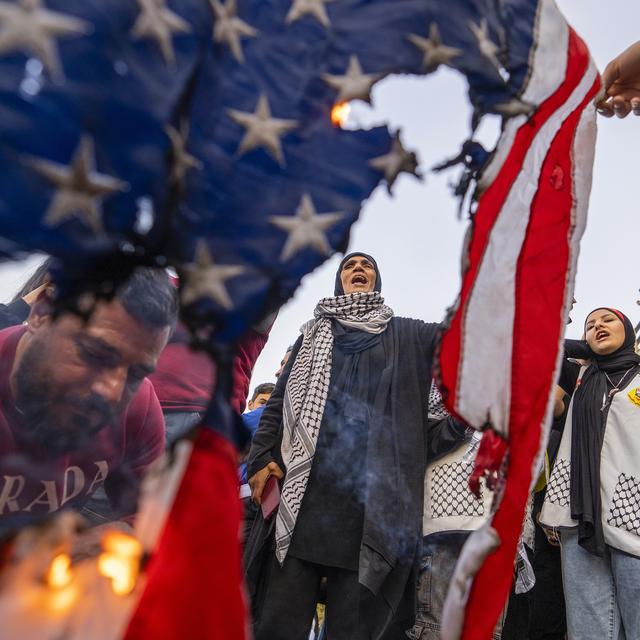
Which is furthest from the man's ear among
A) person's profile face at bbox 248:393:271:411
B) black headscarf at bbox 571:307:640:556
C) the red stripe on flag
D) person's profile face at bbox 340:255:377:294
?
person's profile face at bbox 248:393:271:411

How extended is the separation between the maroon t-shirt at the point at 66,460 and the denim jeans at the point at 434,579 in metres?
1.62

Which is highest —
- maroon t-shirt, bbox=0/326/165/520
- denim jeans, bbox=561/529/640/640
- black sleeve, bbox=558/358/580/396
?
black sleeve, bbox=558/358/580/396

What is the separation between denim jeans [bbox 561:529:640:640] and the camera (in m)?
2.83

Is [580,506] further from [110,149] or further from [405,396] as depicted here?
[110,149]

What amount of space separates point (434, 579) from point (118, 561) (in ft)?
6.52

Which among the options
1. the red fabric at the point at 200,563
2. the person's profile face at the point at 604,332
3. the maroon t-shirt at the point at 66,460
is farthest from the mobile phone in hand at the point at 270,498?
the person's profile face at the point at 604,332

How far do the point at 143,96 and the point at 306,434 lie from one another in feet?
6.02

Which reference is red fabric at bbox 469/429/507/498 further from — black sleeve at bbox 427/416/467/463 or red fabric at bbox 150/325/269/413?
black sleeve at bbox 427/416/467/463

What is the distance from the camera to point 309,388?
276 centimetres

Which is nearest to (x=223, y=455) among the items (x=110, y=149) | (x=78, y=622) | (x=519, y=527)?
(x=78, y=622)

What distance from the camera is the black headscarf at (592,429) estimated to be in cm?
303

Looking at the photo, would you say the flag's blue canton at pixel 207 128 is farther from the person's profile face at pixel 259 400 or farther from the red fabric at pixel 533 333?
the person's profile face at pixel 259 400

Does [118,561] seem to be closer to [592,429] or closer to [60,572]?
[60,572]

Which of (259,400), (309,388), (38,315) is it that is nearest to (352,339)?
(309,388)
